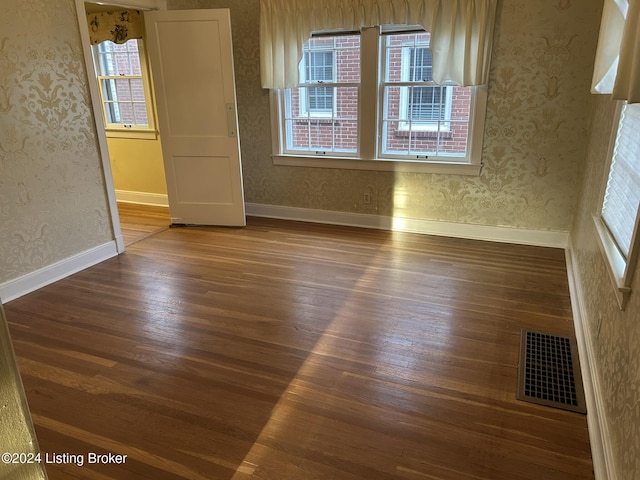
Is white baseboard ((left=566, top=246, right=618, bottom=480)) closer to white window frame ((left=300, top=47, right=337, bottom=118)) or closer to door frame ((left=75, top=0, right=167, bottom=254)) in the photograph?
white window frame ((left=300, top=47, right=337, bottom=118))

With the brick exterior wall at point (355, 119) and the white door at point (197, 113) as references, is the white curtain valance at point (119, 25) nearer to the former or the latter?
the white door at point (197, 113)

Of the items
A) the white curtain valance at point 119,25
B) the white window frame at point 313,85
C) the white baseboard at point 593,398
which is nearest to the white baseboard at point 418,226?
the white window frame at point 313,85

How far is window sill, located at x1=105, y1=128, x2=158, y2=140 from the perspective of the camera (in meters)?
5.24

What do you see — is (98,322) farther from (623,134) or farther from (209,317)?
(623,134)

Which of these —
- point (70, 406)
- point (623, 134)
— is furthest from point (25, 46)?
point (623, 134)

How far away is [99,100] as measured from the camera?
139 inches

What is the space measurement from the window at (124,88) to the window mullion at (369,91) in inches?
99.8

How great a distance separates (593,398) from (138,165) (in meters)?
5.15

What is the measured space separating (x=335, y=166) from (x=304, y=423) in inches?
118

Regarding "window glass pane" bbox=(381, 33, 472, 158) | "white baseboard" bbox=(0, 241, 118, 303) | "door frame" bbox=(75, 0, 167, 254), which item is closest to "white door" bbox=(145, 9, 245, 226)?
"door frame" bbox=(75, 0, 167, 254)

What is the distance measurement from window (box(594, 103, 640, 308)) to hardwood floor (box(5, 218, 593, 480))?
2.23 feet

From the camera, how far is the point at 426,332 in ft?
8.54

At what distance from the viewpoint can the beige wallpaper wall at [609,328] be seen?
1364 mm

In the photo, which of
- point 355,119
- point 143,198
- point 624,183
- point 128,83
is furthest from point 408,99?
point 143,198
